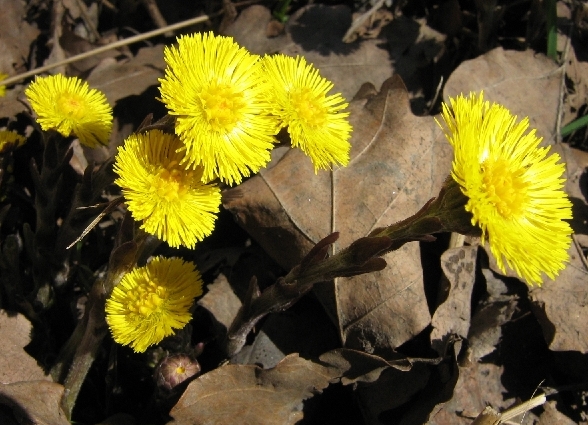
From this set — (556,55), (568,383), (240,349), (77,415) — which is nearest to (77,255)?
(77,415)

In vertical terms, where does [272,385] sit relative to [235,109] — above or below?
below

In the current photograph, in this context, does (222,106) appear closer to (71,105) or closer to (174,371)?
(71,105)

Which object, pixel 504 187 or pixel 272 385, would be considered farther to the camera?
pixel 272 385

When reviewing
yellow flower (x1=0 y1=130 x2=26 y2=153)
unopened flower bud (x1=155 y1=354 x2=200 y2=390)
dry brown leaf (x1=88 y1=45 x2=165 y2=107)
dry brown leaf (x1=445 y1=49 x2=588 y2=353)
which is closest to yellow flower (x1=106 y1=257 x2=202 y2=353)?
unopened flower bud (x1=155 y1=354 x2=200 y2=390)

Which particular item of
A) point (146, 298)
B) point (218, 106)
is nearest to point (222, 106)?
point (218, 106)

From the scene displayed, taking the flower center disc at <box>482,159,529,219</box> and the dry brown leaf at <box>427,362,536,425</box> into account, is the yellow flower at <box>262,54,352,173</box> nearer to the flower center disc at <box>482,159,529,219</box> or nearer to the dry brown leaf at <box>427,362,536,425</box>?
the flower center disc at <box>482,159,529,219</box>

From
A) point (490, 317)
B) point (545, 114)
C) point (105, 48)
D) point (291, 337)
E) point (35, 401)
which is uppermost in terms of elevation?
point (105, 48)

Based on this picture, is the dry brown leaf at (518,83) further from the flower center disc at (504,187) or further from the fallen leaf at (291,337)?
the fallen leaf at (291,337)

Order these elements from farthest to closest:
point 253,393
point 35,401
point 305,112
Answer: point 253,393 < point 35,401 < point 305,112
